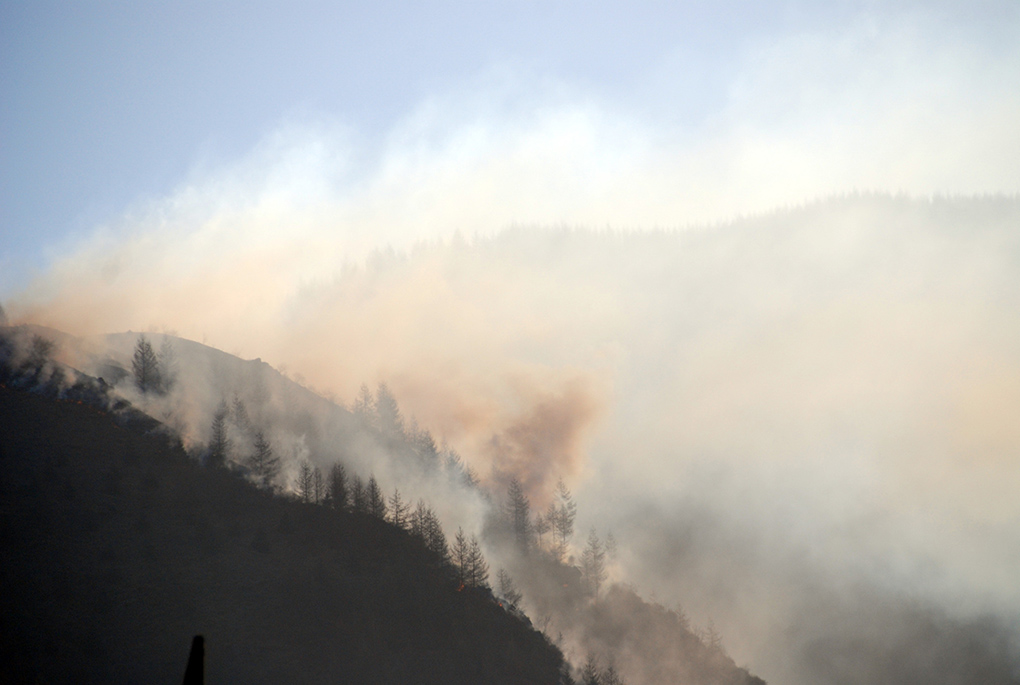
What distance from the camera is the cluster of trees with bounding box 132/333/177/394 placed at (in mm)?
111375

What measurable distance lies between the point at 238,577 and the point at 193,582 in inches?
197

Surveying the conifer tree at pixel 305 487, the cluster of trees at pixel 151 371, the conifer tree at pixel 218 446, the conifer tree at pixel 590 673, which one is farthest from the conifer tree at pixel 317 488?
the conifer tree at pixel 590 673

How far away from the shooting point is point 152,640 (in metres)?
66.4

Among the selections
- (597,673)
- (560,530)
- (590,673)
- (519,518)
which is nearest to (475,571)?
(590,673)

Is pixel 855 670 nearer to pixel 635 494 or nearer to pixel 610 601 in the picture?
pixel 610 601

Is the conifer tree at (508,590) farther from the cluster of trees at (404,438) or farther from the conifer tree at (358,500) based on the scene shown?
the cluster of trees at (404,438)

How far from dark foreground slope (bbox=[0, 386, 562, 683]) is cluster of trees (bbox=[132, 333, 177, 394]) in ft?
52.0

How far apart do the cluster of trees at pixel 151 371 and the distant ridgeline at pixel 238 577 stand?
1.55 ft

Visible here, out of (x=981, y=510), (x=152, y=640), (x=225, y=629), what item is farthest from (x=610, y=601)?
(x=981, y=510)

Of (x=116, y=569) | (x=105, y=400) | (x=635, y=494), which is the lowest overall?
(x=116, y=569)

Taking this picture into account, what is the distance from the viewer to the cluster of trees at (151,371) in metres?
111

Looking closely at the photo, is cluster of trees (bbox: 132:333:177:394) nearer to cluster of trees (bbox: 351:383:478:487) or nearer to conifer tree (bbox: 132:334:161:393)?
conifer tree (bbox: 132:334:161:393)

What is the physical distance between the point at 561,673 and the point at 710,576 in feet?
226

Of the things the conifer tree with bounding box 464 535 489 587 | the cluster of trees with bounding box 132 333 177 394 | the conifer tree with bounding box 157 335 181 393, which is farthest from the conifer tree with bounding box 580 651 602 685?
the conifer tree with bounding box 157 335 181 393
